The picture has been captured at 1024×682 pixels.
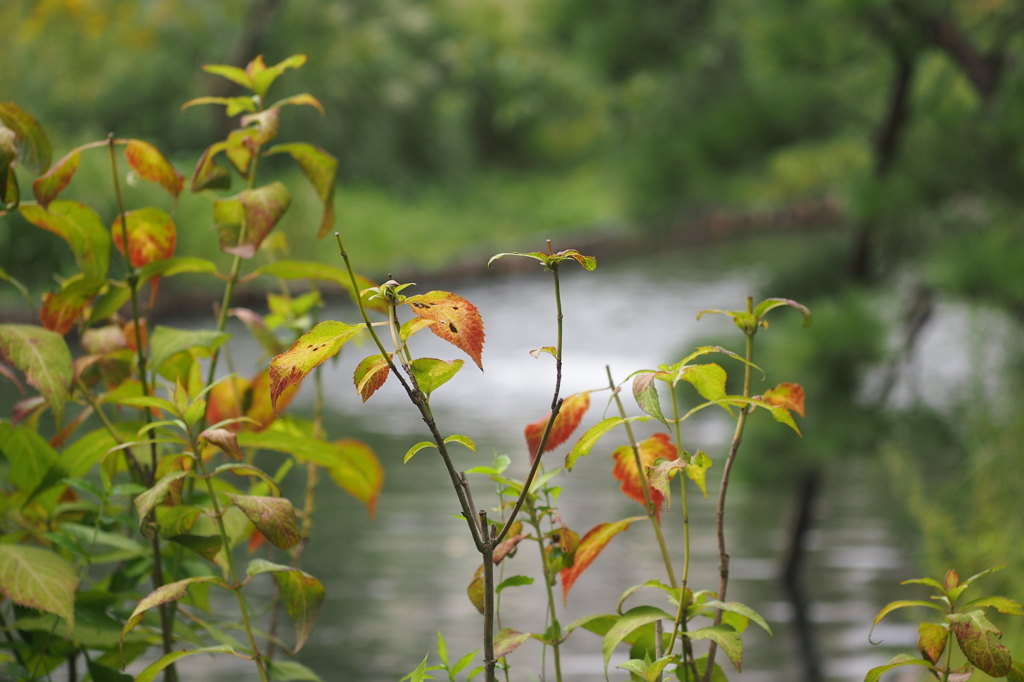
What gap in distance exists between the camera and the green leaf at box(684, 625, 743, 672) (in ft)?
1.12

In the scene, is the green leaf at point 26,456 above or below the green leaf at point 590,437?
below

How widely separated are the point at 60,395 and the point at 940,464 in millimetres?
2635

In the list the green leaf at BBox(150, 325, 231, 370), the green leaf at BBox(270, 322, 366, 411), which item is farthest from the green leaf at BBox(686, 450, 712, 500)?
the green leaf at BBox(150, 325, 231, 370)

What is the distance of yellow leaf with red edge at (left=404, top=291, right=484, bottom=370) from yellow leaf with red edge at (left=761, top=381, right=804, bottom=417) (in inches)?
5.3

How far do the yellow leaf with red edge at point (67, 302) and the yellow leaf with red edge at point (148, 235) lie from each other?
3 centimetres

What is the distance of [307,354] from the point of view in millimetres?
325

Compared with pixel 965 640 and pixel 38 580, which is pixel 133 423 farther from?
pixel 965 640

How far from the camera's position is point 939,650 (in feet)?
1.22

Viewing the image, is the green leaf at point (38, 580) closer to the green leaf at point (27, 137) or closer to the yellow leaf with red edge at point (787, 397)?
the green leaf at point (27, 137)

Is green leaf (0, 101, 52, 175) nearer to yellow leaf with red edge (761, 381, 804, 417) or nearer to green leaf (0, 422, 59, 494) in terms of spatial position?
green leaf (0, 422, 59, 494)

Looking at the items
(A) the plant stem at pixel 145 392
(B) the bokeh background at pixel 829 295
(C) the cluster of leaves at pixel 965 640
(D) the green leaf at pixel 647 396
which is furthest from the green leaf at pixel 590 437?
(B) the bokeh background at pixel 829 295

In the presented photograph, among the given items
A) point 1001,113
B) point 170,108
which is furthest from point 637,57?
point 170,108

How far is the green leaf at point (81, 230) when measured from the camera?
486 millimetres

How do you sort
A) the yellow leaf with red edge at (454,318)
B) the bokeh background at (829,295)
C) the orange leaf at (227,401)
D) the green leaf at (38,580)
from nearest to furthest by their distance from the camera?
the yellow leaf with red edge at (454,318) < the green leaf at (38,580) < the orange leaf at (227,401) < the bokeh background at (829,295)
